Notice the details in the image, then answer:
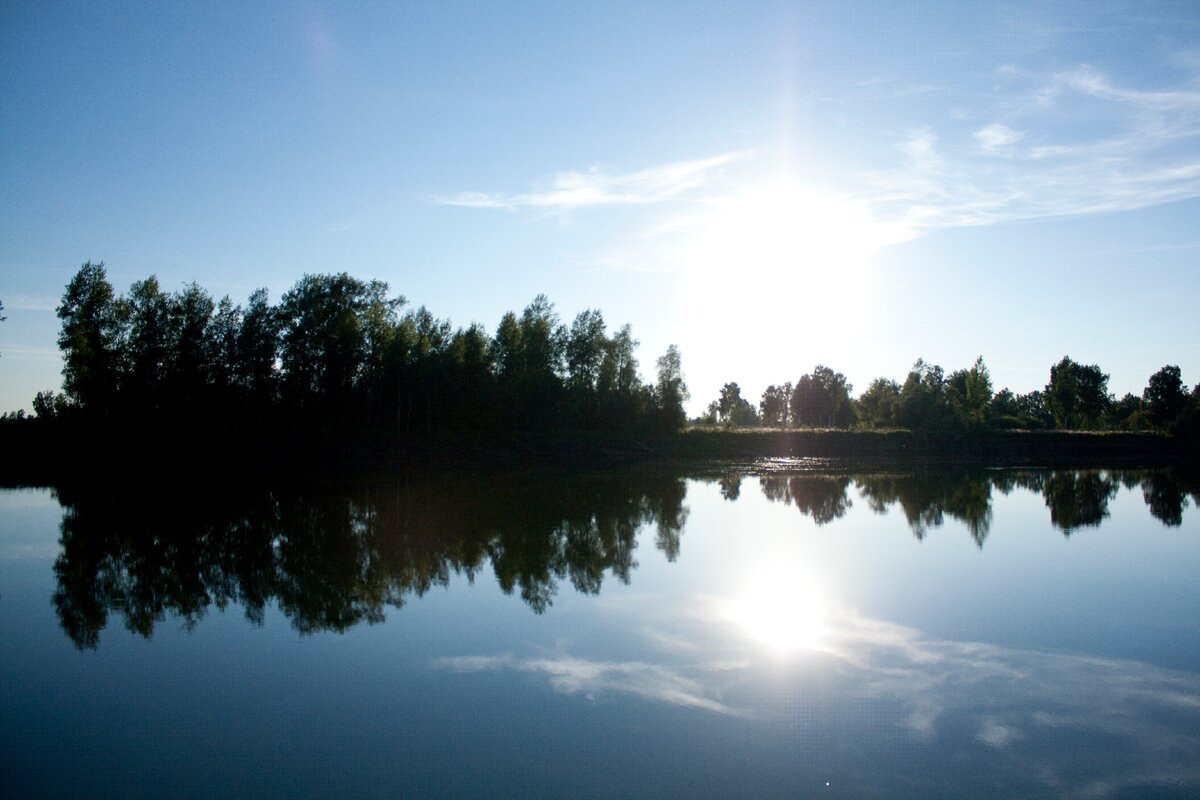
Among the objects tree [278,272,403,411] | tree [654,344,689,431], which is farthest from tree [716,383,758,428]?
tree [278,272,403,411]

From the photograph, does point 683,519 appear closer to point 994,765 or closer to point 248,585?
point 248,585

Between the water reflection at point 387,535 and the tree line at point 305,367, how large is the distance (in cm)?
2494

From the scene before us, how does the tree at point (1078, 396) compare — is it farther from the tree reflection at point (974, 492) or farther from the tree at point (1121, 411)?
the tree reflection at point (974, 492)

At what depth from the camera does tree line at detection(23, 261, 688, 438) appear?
55.6 metres

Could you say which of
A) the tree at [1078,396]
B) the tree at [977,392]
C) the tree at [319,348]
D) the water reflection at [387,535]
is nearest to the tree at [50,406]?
the tree at [319,348]

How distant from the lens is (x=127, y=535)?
67.1 feet

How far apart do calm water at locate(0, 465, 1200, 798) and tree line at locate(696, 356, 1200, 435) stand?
6159 cm

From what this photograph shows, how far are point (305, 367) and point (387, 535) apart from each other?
4419 cm

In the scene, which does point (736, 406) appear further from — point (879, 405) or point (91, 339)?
point (91, 339)

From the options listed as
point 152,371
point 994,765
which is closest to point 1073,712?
point 994,765

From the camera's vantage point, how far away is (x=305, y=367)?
60.5m

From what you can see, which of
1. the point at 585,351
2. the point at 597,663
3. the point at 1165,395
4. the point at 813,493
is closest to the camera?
the point at 597,663

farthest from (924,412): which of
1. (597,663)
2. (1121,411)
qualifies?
(597,663)

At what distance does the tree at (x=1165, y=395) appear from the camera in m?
103
